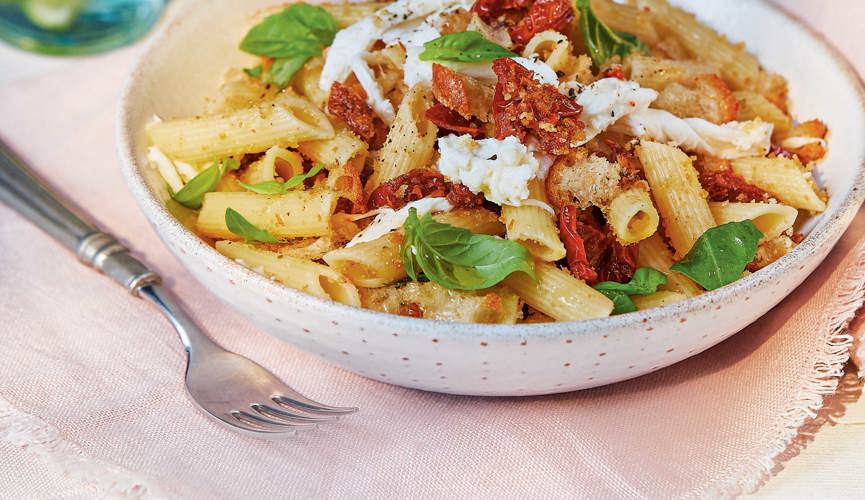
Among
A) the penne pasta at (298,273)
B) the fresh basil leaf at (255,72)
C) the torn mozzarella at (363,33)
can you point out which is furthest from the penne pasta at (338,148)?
the fresh basil leaf at (255,72)

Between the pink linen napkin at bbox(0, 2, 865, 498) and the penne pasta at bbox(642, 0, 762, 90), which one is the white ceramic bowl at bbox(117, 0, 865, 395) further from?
the penne pasta at bbox(642, 0, 762, 90)

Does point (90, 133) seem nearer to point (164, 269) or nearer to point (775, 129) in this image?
point (164, 269)

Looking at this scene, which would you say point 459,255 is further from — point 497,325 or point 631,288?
point 631,288

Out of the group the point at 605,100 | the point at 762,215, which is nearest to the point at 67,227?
the point at 605,100

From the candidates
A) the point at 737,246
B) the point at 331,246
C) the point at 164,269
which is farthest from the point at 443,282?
the point at 164,269

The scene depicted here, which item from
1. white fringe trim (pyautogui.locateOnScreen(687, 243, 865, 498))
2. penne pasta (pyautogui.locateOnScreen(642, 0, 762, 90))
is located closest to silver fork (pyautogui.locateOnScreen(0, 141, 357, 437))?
white fringe trim (pyautogui.locateOnScreen(687, 243, 865, 498))

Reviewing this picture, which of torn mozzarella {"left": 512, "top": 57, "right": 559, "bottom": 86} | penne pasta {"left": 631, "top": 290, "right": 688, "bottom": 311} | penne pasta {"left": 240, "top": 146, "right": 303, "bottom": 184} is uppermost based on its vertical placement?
torn mozzarella {"left": 512, "top": 57, "right": 559, "bottom": 86}
